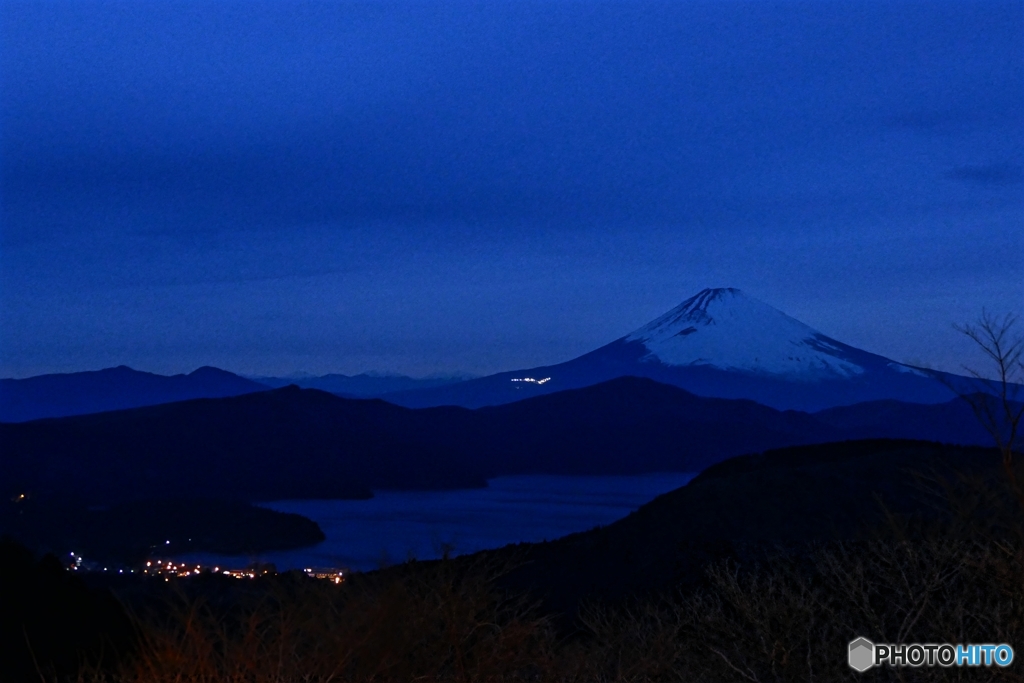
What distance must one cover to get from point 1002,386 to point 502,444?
123 meters

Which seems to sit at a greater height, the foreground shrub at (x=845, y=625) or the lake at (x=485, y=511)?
the foreground shrub at (x=845, y=625)

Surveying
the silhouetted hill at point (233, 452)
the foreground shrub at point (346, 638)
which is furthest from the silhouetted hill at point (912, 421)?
the foreground shrub at point (346, 638)

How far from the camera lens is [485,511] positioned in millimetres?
72875

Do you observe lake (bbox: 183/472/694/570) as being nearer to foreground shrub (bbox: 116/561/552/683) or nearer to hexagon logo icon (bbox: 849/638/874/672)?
foreground shrub (bbox: 116/561/552/683)

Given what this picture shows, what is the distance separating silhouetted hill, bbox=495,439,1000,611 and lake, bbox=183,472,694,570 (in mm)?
9341

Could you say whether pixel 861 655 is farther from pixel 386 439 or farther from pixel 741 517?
pixel 386 439

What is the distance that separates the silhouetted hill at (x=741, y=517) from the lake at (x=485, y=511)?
9341 millimetres

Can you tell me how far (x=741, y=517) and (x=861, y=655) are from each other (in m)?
23.1

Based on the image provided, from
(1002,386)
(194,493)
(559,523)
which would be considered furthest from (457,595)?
(194,493)

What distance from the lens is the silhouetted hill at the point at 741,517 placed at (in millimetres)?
21500

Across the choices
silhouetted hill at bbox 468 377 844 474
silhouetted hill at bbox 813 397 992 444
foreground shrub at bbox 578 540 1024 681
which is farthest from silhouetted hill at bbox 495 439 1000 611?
silhouetted hill at bbox 468 377 844 474

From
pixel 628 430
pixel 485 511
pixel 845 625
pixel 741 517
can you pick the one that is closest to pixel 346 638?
pixel 845 625

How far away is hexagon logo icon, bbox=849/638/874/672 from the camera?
661 centimetres

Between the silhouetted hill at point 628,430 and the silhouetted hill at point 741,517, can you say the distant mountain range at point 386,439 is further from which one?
the silhouetted hill at point 741,517
